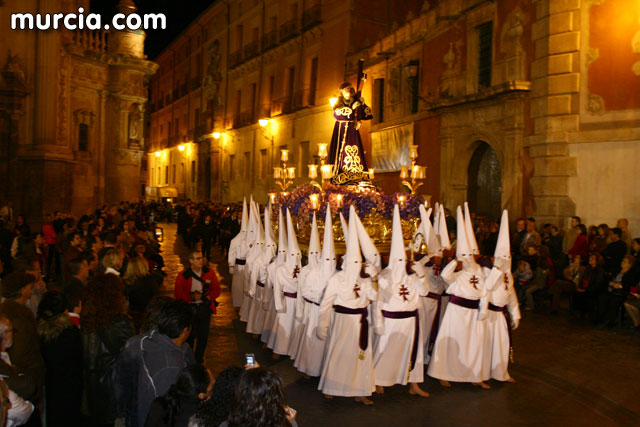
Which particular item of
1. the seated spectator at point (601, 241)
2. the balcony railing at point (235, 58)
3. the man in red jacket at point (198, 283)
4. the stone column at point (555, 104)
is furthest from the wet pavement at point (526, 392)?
the balcony railing at point (235, 58)

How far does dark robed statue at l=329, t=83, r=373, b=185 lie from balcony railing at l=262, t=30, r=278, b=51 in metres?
22.0

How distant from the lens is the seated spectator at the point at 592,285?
1020 centimetres

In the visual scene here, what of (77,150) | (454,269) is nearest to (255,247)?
(454,269)

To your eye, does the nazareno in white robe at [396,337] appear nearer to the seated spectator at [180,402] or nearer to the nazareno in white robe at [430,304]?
the nazareno in white robe at [430,304]

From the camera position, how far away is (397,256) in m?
6.86

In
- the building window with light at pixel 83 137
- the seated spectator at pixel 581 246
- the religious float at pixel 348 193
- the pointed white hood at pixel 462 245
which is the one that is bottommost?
the seated spectator at pixel 581 246

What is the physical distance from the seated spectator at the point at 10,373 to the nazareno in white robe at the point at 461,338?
476cm

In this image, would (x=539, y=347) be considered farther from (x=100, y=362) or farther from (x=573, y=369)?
(x=100, y=362)

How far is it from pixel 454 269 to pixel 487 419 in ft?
6.34

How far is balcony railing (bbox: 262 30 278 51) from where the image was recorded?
33375 millimetres

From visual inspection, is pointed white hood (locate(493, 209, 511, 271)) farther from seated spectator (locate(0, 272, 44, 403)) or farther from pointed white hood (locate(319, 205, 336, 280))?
seated spectator (locate(0, 272, 44, 403))

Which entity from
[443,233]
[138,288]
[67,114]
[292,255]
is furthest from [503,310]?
[67,114]

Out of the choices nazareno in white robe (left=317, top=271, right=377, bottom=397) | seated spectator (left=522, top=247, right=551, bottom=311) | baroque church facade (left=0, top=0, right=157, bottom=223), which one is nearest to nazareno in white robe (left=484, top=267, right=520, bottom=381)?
nazareno in white robe (left=317, top=271, right=377, bottom=397)

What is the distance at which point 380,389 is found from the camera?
272 inches
